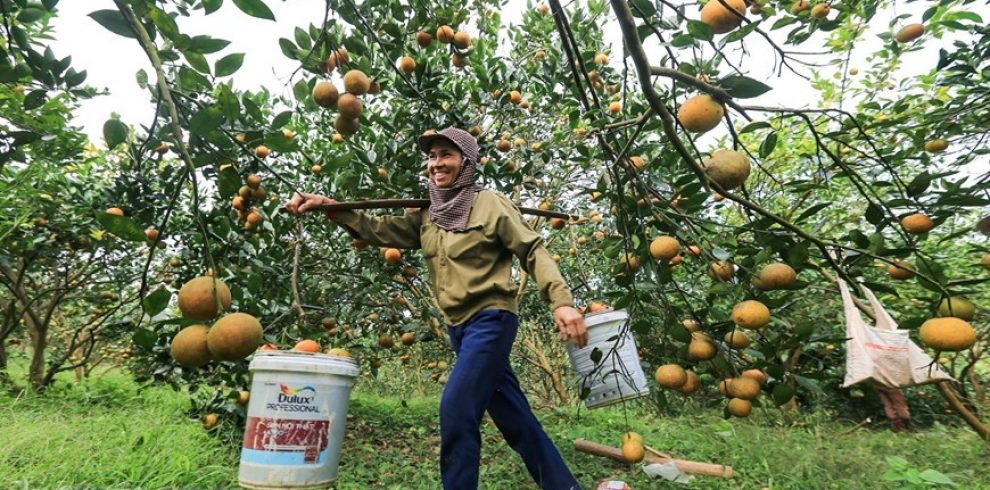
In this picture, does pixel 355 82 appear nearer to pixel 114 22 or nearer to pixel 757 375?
pixel 114 22

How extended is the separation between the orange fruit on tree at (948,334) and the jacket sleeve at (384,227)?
5.75ft

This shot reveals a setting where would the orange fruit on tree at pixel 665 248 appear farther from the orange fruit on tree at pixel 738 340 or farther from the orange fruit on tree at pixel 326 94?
the orange fruit on tree at pixel 326 94

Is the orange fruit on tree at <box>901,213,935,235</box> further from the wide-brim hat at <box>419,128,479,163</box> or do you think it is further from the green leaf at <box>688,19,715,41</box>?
the wide-brim hat at <box>419,128,479,163</box>

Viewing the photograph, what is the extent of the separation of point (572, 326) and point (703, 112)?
70cm

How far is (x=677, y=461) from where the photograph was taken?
295cm

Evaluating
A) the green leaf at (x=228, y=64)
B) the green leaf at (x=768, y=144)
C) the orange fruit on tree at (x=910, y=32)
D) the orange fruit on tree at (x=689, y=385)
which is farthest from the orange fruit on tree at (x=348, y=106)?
the orange fruit on tree at (x=910, y=32)

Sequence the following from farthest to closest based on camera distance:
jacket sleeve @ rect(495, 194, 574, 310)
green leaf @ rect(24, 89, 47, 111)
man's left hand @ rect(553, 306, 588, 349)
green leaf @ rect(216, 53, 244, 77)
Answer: jacket sleeve @ rect(495, 194, 574, 310)
man's left hand @ rect(553, 306, 588, 349)
green leaf @ rect(24, 89, 47, 111)
green leaf @ rect(216, 53, 244, 77)

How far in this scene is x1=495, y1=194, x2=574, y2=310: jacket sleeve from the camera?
178 centimetres

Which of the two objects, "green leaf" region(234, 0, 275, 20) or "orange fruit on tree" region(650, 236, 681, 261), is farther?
"orange fruit on tree" region(650, 236, 681, 261)

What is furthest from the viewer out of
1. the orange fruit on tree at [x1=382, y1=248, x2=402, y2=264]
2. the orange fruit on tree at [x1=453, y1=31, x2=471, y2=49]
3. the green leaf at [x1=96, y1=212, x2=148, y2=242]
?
the orange fruit on tree at [x1=382, y1=248, x2=402, y2=264]

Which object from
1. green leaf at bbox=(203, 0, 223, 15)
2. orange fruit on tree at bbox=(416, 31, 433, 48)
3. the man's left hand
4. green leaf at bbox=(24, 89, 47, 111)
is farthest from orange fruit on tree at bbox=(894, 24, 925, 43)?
green leaf at bbox=(24, 89, 47, 111)

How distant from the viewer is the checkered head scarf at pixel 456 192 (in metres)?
2.07

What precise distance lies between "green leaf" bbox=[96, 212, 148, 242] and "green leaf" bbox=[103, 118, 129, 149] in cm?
22

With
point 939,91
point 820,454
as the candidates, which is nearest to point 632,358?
point 820,454
